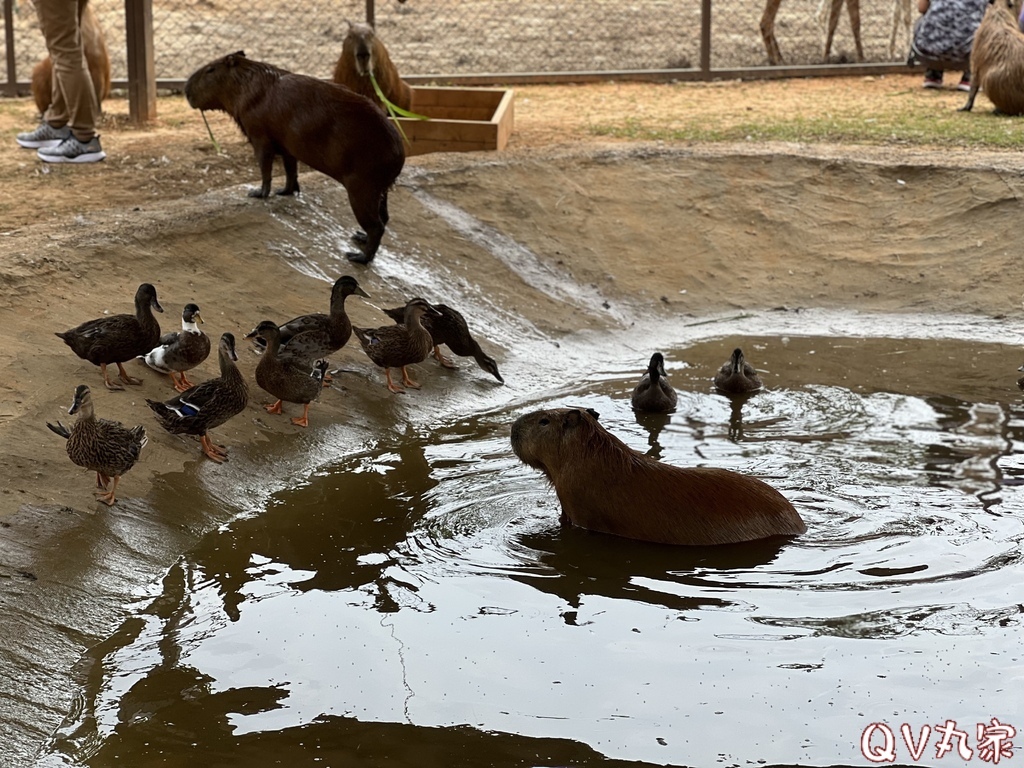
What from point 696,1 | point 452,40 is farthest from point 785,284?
point 696,1

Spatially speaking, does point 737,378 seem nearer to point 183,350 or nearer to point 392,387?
point 392,387

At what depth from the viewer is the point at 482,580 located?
4.92m

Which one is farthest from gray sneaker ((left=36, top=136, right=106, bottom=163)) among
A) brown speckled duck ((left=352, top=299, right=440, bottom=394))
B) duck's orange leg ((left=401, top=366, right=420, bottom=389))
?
duck's orange leg ((left=401, top=366, right=420, bottom=389))

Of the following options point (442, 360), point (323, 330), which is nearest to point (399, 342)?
point (323, 330)

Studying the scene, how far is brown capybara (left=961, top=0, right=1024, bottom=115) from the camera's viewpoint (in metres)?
13.6

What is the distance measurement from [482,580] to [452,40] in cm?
1474

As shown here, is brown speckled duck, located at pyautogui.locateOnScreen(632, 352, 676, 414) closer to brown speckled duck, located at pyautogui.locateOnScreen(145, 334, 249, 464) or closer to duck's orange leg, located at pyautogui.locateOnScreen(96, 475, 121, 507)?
brown speckled duck, located at pyautogui.locateOnScreen(145, 334, 249, 464)

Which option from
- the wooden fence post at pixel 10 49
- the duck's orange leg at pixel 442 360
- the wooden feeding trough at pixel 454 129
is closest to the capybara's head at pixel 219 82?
the wooden feeding trough at pixel 454 129

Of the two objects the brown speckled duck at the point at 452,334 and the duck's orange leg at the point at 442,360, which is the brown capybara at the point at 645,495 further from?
the duck's orange leg at the point at 442,360

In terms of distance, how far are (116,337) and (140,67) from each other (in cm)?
741

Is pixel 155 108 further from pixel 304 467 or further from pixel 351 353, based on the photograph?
pixel 304 467

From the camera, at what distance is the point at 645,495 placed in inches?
209

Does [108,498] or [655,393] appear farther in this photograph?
[655,393]

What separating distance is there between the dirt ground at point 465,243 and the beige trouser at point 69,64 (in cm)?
48
